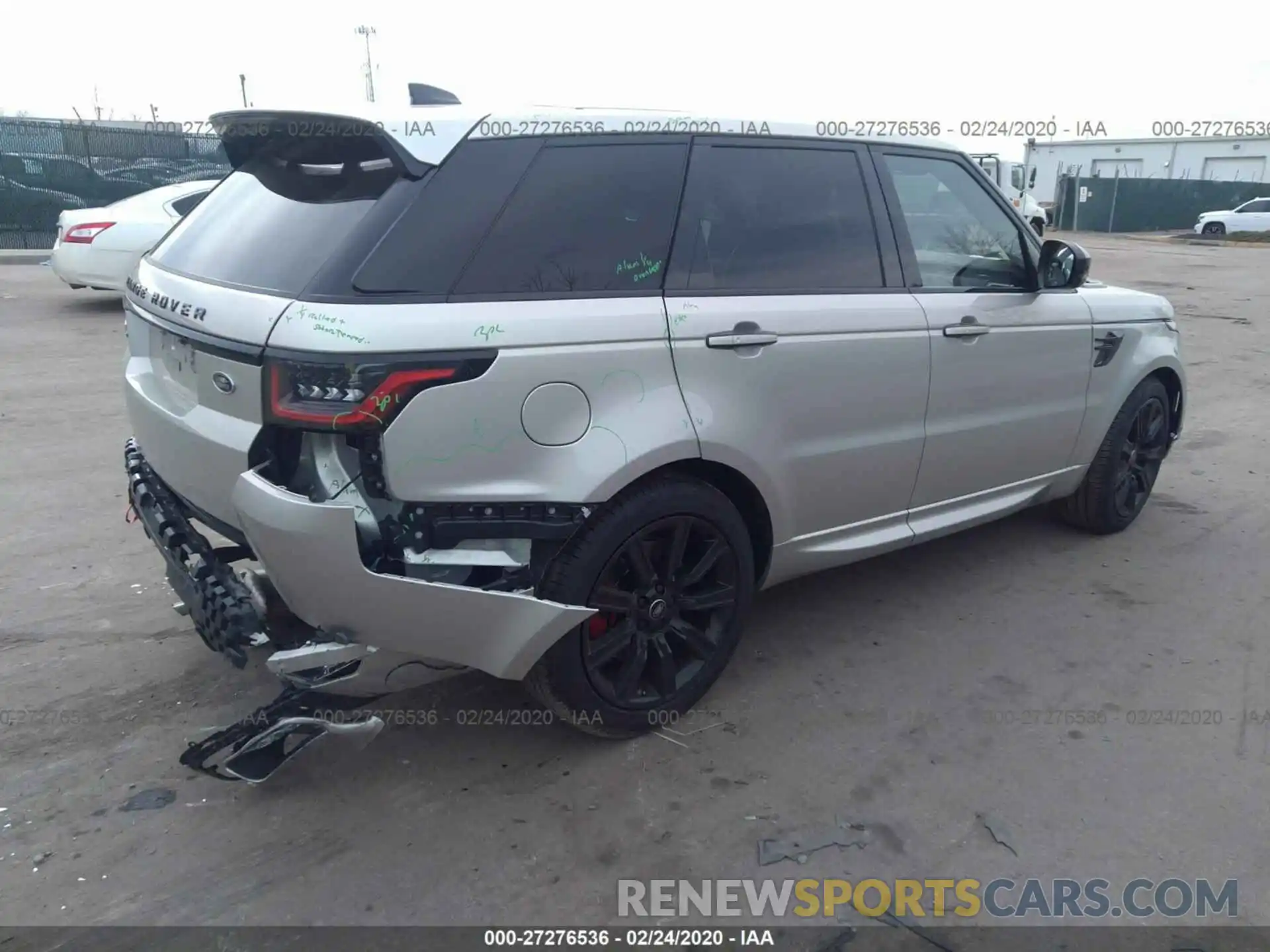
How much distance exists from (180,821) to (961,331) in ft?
10.1

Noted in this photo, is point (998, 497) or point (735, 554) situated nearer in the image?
point (735, 554)

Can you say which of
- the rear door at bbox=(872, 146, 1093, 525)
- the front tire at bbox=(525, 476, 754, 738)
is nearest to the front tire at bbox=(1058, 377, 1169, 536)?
the rear door at bbox=(872, 146, 1093, 525)

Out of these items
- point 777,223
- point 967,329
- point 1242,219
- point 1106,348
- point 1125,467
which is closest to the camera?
point 777,223

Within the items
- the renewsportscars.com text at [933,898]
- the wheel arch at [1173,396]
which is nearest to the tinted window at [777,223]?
the renewsportscars.com text at [933,898]

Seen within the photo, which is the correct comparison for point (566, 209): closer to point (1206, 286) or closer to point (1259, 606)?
point (1259, 606)

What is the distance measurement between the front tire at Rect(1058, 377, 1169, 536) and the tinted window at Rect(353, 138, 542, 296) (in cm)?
335

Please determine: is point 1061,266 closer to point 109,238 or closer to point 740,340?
point 740,340

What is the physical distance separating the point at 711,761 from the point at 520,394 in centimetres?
133

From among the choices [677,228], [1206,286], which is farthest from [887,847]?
[1206,286]

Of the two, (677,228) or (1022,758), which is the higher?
(677,228)

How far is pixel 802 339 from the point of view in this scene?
326cm

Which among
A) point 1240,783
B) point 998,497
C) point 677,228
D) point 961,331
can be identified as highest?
point 677,228

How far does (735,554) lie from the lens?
328 cm

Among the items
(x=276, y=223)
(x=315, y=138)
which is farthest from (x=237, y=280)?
(x=315, y=138)
